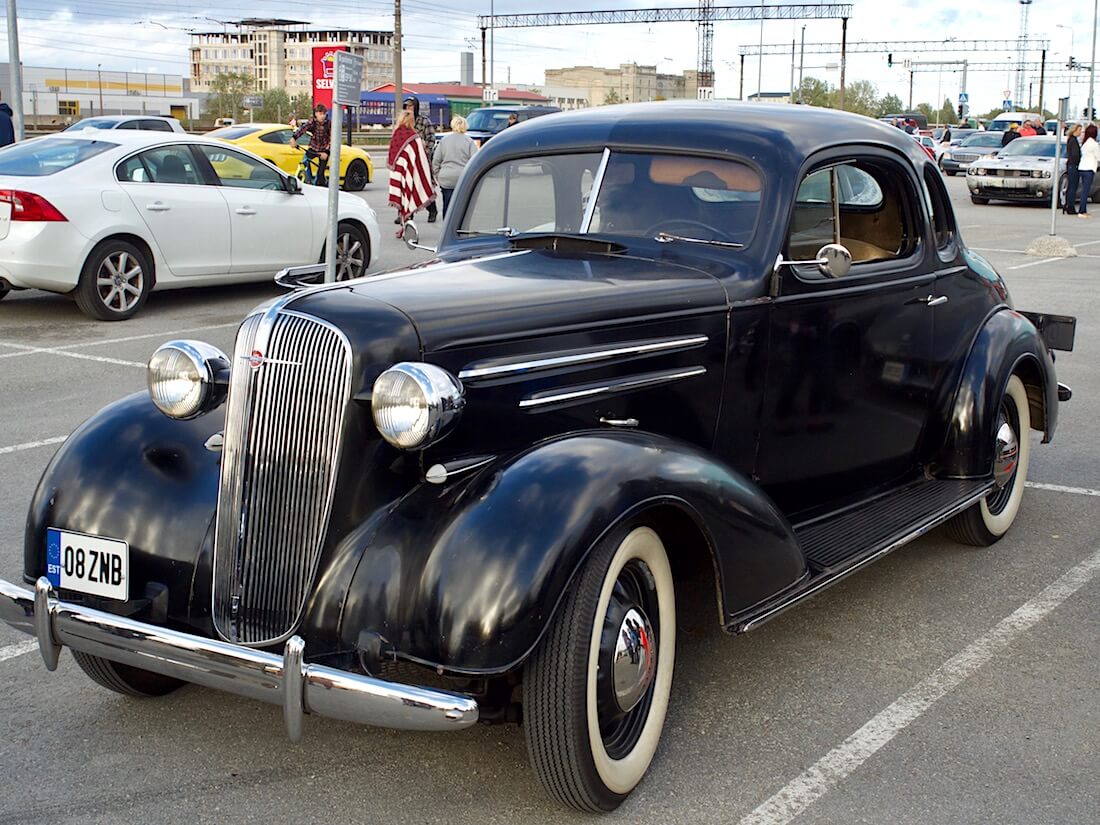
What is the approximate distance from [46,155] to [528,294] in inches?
329

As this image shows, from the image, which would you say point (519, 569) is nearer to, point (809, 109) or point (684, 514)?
point (684, 514)

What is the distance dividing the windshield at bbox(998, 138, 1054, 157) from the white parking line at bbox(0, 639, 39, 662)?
2608cm

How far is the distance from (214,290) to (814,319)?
9381mm

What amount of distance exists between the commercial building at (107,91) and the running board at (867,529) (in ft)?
223

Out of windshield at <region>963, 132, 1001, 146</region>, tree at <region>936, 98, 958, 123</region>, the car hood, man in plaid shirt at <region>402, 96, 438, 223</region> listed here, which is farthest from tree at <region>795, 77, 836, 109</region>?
the car hood

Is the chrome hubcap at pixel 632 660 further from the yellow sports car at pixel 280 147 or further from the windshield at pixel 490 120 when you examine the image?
the windshield at pixel 490 120

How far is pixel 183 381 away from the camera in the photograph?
11.7 feet

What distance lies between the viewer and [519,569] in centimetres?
300

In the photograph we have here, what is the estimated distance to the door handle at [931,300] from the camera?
5.02 metres

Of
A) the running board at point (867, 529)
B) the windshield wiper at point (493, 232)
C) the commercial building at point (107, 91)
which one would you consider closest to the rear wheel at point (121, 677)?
the running board at point (867, 529)

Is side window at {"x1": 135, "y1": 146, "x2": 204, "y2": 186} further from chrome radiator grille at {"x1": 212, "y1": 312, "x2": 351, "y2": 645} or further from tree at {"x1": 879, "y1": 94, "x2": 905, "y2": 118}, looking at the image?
tree at {"x1": 879, "y1": 94, "x2": 905, "y2": 118}

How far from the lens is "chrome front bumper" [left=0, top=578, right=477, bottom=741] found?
2.85 metres

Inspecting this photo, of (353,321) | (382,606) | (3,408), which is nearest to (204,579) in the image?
(382,606)

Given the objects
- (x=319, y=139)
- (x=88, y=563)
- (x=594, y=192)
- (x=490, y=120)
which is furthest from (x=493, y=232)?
(x=490, y=120)
